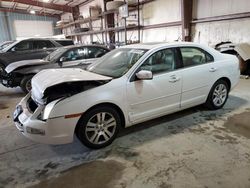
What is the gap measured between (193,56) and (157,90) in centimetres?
103

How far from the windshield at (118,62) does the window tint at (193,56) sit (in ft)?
2.41

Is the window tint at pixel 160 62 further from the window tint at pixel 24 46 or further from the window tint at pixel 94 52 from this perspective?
the window tint at pixel 24 46

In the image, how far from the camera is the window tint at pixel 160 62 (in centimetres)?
309

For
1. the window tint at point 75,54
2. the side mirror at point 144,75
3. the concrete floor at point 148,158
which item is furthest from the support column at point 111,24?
the side mirror at point 144,75

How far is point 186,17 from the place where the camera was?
8.38 meters

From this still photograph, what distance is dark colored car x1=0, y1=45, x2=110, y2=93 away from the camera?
564 centimetres

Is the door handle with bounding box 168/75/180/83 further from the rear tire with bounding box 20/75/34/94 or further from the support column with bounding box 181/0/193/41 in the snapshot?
the support column with bounding box 181/0/193/41

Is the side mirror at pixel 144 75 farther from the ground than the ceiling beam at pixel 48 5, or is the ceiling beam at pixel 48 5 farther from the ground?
the ceiling beam at pixel 48 5

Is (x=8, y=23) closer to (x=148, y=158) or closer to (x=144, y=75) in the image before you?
(x=144, y=75)

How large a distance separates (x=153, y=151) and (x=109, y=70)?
4.41 feet

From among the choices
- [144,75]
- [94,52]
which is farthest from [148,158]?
[94,52]

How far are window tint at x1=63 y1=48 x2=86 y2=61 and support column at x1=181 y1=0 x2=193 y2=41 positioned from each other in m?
4.43

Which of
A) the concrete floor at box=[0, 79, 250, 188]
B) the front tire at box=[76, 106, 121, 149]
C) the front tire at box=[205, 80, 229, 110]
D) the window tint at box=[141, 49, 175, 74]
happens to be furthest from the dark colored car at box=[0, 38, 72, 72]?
the front tire at box=[205, 80, 229, 110]

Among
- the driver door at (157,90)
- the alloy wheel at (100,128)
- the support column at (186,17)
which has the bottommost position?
the alloy wheel at (100,128)
